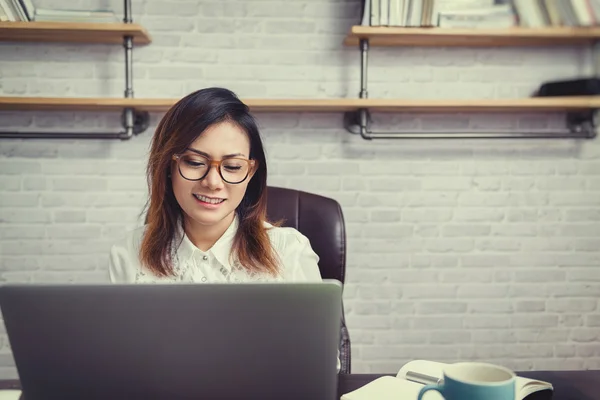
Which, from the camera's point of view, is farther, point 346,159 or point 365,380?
point 346,159

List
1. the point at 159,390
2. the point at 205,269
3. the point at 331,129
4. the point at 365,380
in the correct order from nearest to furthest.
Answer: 1. the point at 159,390
2. the point at 365,380
3. the point at 205,269
4. the point at 331,129

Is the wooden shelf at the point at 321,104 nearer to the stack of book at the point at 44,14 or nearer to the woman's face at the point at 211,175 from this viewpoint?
the stack of book at the point at 44,14

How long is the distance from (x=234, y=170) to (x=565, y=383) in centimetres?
81

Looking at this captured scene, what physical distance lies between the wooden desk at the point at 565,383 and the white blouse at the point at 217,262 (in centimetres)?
31

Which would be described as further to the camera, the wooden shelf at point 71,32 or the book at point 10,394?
the wooden shelf at point 71,32

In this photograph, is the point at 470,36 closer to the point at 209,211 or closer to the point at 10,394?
the point at 209,211

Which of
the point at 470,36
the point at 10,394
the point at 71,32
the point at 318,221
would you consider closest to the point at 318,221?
the point at 318,221

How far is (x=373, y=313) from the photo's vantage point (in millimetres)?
2498

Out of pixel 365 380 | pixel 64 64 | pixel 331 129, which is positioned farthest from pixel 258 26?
pixel 365 380

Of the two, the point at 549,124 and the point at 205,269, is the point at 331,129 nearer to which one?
the point at 549,124

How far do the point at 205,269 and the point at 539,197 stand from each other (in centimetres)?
166

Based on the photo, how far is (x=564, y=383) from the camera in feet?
3.47

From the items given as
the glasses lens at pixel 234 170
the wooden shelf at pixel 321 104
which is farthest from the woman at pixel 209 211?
the wooden shelf at pixel 321 104

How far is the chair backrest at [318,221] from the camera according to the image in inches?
62.4
